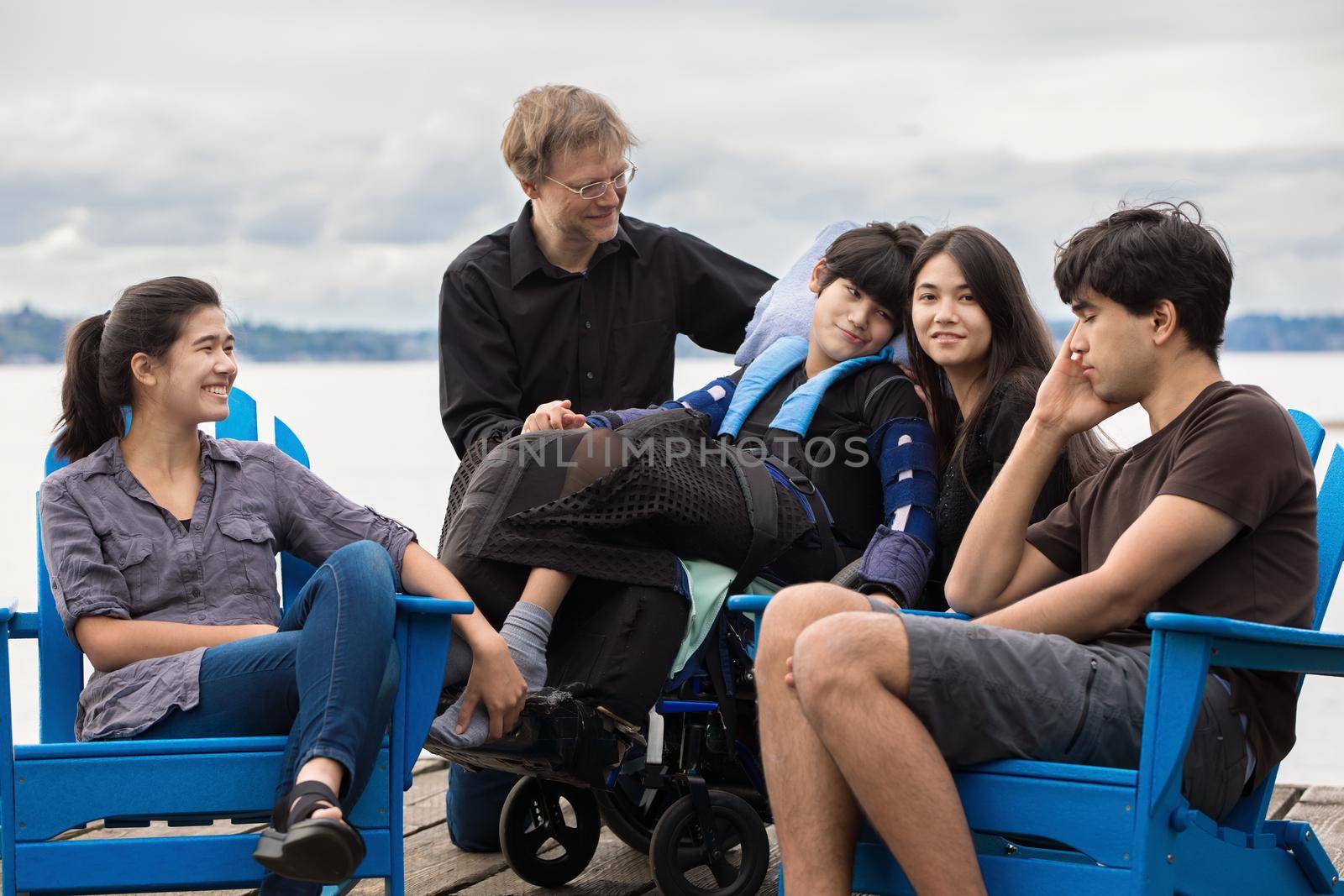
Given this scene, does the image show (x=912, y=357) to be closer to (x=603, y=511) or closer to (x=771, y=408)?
(x=771, y=408)

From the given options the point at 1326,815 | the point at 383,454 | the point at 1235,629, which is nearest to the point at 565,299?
the point at 1235,629

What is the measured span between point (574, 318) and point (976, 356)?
1.08 m

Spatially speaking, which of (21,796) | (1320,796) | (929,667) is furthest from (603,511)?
(1320,796)

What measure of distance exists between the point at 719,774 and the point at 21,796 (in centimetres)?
131

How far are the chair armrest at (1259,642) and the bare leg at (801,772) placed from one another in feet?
1.57

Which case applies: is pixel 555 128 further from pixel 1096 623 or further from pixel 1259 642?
pixel 1259 642

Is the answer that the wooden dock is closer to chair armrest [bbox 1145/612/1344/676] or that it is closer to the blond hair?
chair armrest [bbox 1145/612/1344/676]

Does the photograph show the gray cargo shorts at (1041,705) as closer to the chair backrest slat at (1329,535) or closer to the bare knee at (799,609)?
the bare knee at (799,609)

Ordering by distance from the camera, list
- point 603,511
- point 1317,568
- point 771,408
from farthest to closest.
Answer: point 771,408, point 603,511, point 1317,568

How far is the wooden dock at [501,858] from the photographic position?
3016 millimetres

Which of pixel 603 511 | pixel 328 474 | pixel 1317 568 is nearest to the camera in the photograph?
pixel 1317 568

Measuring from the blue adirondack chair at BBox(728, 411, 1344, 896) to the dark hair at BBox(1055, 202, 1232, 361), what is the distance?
1.67 feet

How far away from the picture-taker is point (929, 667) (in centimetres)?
207


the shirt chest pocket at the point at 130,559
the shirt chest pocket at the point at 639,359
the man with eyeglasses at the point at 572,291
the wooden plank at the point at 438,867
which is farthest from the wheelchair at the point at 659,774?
the shirt chest pocket at the point at 639,359
